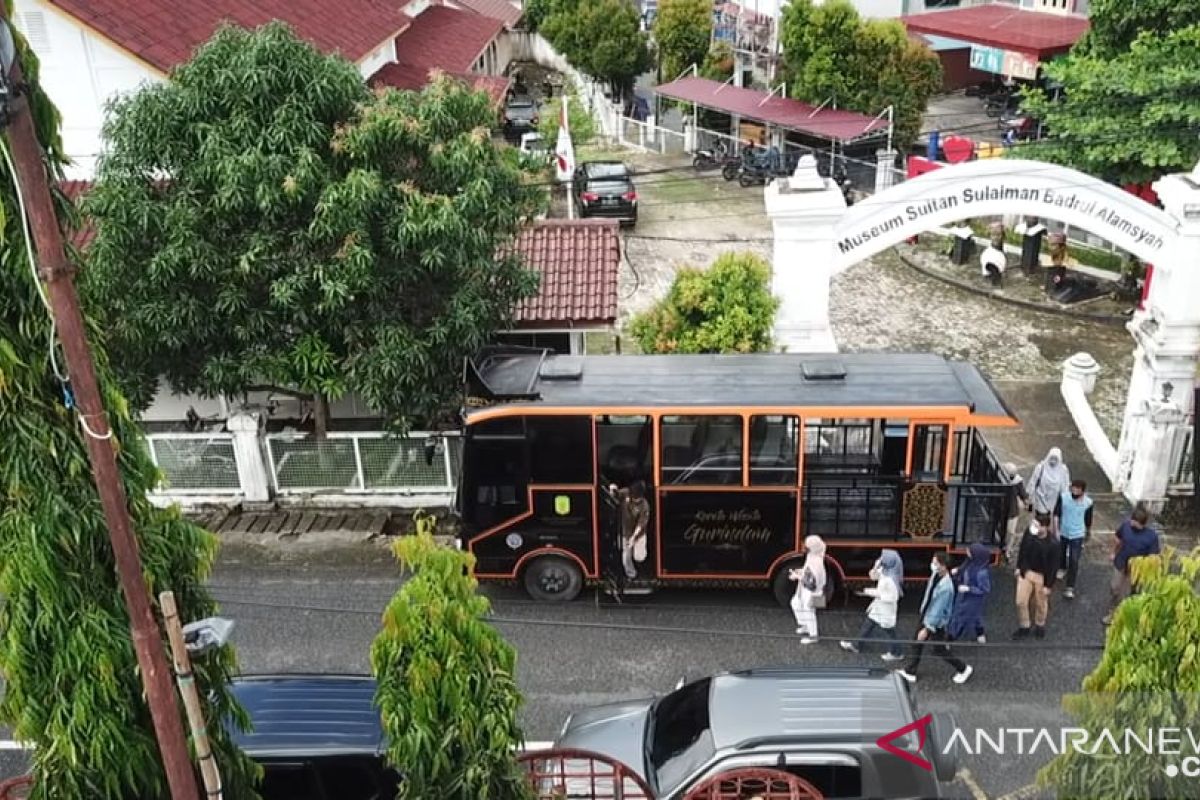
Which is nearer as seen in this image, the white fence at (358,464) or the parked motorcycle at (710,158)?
the white fence at (358,464)

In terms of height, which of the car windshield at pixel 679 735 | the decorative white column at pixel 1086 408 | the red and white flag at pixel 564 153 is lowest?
the car windshield at pixel 679 735

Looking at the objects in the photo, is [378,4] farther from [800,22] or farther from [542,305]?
[542,305]

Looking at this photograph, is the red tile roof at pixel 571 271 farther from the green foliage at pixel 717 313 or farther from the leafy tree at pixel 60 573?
the leafy tree at pixel 60 573

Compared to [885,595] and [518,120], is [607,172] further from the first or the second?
[885,595]

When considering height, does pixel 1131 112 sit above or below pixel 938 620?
above

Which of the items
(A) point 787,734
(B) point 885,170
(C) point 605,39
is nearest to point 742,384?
(A) point 787,734

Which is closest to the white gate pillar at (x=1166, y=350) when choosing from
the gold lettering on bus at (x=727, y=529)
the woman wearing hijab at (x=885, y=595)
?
the woman wearing hijab at (x=885, y=595)

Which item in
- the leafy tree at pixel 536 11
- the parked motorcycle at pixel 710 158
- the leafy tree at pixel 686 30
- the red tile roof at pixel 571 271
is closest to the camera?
the red tile roof at pixel 571 271
